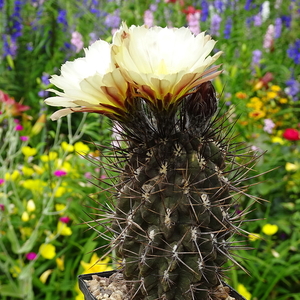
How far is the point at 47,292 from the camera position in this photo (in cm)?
179

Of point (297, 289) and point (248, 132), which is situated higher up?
point (248, 132)

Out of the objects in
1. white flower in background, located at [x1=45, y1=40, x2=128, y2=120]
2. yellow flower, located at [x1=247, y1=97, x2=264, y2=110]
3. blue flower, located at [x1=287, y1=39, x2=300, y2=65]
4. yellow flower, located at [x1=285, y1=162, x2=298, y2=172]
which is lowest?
blue flower, located at [x1=287, y1=39, x2=300, y2=65]

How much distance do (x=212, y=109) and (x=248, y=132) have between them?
1808mm

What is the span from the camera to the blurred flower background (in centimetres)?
182

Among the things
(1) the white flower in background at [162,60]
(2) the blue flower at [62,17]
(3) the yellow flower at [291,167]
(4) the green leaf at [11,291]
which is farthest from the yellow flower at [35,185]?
(2) the blue flower at [62,17]

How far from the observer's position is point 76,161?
7.34 feet

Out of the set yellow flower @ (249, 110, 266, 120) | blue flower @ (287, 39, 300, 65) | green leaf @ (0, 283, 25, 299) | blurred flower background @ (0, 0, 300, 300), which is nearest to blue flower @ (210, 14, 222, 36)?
blurred flower background @ (0, 0, 300, 300)

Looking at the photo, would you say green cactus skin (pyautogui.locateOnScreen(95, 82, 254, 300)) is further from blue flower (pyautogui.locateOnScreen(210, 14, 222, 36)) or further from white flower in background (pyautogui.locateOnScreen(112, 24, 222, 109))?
blue flower (pyautogui.locateOnScreen(210, 14, 222, 36))

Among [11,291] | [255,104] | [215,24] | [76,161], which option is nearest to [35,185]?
[76,161]

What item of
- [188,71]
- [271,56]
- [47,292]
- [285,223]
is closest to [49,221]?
[47,292]

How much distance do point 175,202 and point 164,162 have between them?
0.07m

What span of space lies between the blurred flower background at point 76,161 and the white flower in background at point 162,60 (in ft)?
0.54

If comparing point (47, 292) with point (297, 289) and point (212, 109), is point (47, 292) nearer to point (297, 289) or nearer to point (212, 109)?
point (297, 289)

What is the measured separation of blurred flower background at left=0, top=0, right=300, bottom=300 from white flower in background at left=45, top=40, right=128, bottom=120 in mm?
95
